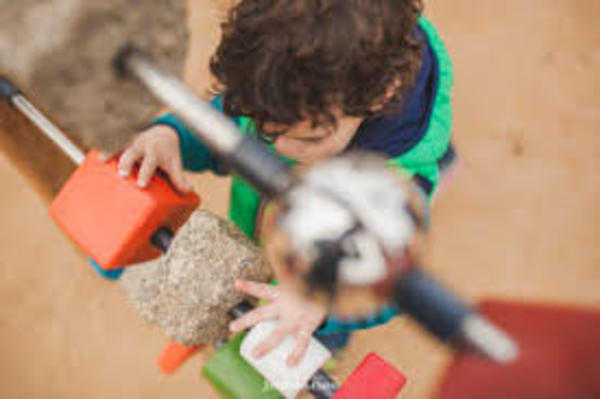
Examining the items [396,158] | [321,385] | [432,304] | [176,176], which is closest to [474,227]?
[396,158]

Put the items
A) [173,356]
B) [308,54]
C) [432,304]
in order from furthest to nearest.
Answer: [173,356]
[308,54]
[432,304]

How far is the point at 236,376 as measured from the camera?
2.27ft

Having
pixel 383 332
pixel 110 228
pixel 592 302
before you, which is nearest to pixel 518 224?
pixel 592 302

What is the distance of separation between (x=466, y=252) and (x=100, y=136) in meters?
1.01

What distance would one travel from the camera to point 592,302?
1063 millimetres

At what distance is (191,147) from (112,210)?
217 millimetres

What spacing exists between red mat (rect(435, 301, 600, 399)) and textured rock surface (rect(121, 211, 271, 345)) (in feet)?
1.50

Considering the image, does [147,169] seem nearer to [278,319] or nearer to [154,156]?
[154,156]

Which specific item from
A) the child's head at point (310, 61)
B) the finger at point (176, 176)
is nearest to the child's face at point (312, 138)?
the child's head at point (310, 61)

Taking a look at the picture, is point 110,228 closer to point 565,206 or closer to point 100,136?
point 100,136

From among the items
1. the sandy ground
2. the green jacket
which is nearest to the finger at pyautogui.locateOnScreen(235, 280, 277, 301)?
the green jacket

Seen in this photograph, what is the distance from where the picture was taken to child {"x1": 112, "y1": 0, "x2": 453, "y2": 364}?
1.58 feet

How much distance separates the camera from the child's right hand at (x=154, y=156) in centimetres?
58

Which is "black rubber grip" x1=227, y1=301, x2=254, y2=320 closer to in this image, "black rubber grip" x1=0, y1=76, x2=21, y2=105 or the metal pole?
the metal pole
